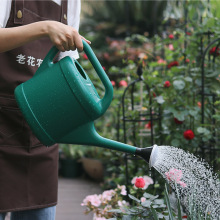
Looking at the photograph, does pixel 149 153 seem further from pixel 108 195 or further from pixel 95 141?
pixel 108 195

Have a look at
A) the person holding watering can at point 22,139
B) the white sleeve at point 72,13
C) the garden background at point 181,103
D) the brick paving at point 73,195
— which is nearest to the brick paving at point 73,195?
the brick paving at point 73,195

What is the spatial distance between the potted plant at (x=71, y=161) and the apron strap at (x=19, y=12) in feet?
8.82

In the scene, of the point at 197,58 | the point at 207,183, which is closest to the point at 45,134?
the point at 207,183

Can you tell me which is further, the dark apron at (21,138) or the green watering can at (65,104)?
the dark apron at (21,138)

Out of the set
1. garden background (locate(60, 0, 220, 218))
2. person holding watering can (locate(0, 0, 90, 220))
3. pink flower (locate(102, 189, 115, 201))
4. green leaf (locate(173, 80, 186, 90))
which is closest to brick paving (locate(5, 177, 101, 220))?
garden background (locate(60, 0, 220, 218))

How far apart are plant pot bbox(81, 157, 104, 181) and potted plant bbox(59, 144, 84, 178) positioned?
0.13 m

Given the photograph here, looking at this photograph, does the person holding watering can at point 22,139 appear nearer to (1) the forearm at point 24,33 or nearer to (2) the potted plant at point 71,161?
(1) the forearm at point 24,33

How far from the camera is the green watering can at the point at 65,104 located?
1011 millimetres

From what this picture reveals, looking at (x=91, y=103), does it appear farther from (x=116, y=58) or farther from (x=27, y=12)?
(x=116, y=58)

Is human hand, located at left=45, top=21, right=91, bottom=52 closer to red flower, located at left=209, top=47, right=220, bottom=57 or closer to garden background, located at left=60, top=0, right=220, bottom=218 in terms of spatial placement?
garden background, located at left=60, top=0, right=220, bottom=218

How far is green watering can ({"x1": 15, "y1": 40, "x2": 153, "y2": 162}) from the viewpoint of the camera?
3.32 ft

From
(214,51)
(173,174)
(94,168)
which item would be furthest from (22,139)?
(94,168)

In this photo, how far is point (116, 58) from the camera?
240 inches

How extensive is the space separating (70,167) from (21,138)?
8.77 feet
